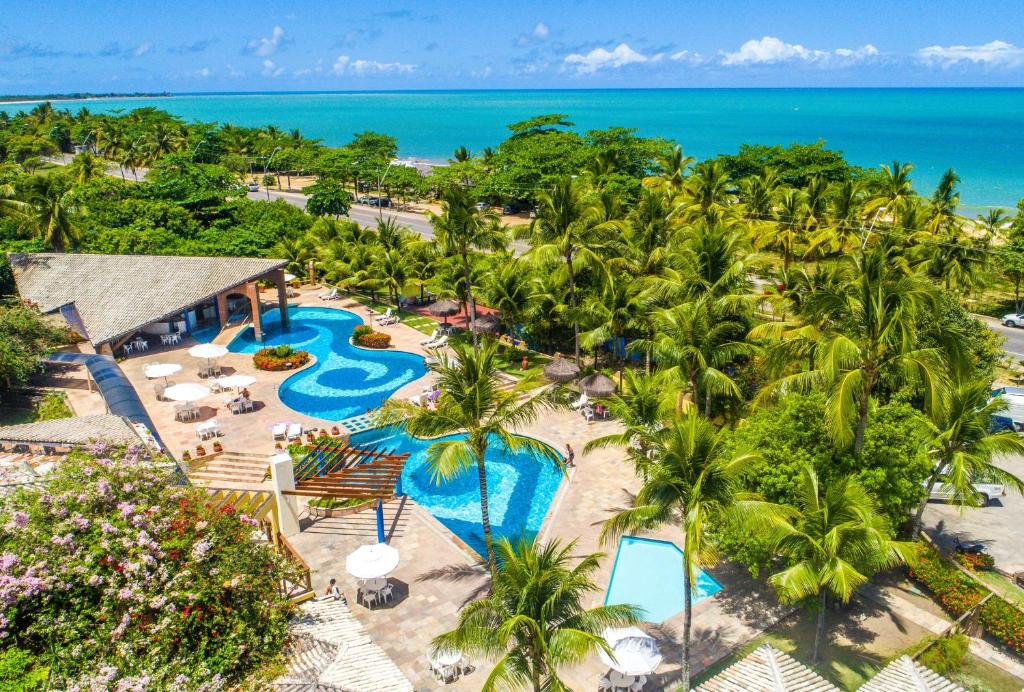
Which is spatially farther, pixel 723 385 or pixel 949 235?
pixel 949 235

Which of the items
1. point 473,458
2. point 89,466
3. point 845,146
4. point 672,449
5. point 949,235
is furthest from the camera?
point 845,146

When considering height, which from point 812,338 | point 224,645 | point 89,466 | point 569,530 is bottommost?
point 569,530

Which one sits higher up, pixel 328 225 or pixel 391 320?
pixel 328 225

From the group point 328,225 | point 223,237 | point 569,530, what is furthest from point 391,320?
point 569,530

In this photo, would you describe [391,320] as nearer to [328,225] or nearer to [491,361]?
[328,225]

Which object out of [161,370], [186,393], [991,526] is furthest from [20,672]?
[991,526]

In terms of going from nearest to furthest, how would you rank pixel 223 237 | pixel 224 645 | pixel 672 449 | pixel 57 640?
pixel 57 640, pixel 224 645, pixel 672 449, pixel 223 237

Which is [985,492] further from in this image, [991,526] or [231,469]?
[231,469]

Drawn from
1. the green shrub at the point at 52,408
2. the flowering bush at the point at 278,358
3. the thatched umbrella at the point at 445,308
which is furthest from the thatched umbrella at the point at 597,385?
the green shrub at the point at 52,408
